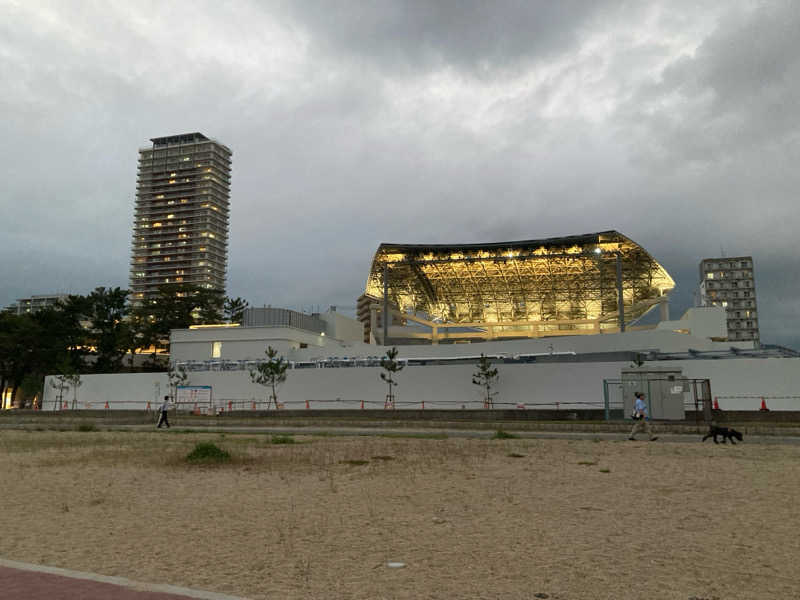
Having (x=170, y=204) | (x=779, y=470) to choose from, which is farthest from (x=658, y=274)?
(x=170, y=204)

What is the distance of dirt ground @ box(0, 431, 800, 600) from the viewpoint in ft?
15.5

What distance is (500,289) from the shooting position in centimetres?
8238

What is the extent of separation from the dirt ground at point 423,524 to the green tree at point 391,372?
33287mm

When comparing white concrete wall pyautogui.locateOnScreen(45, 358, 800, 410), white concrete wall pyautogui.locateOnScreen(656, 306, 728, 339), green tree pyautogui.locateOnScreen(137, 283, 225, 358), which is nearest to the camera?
white concrete wall pyautogui.locateOnScreen(45, 358, 800, 410)

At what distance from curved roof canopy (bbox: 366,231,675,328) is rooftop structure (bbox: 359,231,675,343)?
12cm

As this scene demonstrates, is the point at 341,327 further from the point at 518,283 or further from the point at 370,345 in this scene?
the point at 518,283

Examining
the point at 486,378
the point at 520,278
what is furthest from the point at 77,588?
the point at 520,278

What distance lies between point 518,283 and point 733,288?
7396cm

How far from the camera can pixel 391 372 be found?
4981 cm

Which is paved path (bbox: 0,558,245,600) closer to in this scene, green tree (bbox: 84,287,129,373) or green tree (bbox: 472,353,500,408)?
green tree (bbox: 472,353,500,408)

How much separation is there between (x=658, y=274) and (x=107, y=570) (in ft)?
245

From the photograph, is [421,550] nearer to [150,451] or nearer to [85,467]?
[85,467]

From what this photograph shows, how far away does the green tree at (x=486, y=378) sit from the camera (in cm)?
4541

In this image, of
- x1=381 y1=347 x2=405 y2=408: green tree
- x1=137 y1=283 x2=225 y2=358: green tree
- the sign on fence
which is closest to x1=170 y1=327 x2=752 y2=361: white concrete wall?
x1=381 y1=347 x2=405 y2=408: green tree
